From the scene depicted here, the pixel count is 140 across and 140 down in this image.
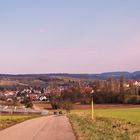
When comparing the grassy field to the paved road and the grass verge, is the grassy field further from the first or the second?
the paved road

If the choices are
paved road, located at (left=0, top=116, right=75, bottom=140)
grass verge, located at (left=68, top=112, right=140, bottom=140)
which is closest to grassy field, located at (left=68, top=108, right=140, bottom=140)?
grass verge, located at (left=68, top=112, right=140, bottom=140)

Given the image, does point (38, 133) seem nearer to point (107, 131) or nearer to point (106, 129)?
point (106, 129)

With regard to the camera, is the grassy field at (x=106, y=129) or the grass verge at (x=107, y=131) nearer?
the grass verge at (x=107, y=131)

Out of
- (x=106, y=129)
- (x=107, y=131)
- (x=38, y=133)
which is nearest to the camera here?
(x=107, y=131)

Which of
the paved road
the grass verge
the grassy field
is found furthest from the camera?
the paved road

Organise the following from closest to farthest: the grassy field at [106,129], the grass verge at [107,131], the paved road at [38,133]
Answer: the grass verge at [107,131] < the grassy field at [106,129] < the paved road at [38,133]

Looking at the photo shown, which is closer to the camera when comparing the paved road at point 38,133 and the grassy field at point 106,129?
the grassy field at point 106,129

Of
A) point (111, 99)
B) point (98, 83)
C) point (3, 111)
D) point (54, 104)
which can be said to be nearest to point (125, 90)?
point (111, 99)

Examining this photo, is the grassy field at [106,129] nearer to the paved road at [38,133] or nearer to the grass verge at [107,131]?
the grass verge at [107,131]

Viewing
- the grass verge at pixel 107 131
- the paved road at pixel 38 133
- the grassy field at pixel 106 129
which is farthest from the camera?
the paved road at pixel 38 133

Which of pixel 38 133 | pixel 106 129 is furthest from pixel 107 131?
pixel 38 133

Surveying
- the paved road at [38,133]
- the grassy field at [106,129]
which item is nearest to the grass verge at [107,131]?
the grassy field at [106,129]

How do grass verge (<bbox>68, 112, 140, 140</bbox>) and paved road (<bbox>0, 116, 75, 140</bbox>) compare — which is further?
paved road (<bbox>0, 116, 75, 140</bbox>)

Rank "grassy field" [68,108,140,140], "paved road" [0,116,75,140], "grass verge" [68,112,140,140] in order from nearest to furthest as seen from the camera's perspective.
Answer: "grass verge" [68,112,140,140]
"grassy field" [68,108,140,140]
"paved road" [0,116,75,140]
